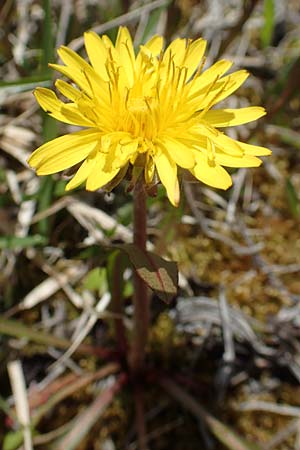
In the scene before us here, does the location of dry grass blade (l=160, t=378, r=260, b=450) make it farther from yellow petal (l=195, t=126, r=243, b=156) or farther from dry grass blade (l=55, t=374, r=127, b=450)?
yellow petal (l=195, t=126, r=243, b=156)

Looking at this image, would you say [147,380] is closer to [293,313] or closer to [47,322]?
[47,322]

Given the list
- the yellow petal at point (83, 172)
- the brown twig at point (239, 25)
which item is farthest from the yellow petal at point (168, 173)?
the brown twig at point (239, 25)

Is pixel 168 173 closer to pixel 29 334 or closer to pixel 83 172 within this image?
pixel 83 172

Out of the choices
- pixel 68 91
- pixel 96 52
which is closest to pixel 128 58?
pixel 96 52

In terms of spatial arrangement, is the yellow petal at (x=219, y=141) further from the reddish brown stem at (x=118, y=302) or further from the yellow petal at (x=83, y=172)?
the reddish brown stem at (x=118, y=302)

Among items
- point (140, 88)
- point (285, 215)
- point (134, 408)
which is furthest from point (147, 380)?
point (140, 88)

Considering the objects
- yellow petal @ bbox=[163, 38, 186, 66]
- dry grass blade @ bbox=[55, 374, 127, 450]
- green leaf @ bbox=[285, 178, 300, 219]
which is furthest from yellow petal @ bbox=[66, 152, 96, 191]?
green leaf @ bbox=[285, 178, 300, 219]
